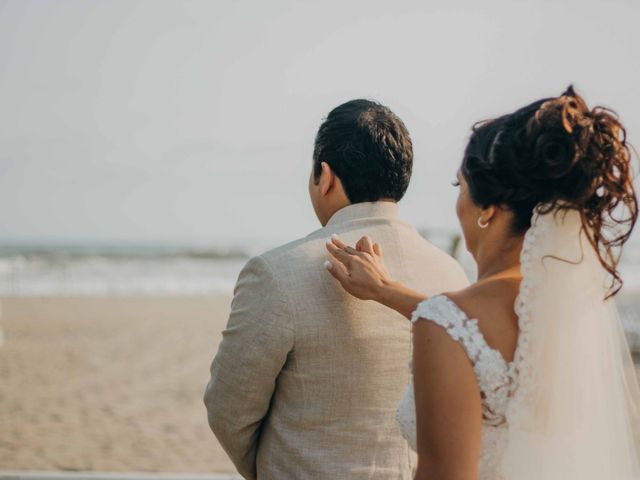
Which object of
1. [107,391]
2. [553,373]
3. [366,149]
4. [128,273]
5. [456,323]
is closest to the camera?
[456,323]

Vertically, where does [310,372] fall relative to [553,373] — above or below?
below

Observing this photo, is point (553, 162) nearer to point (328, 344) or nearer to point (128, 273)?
point (328, 344)

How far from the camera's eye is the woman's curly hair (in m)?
1.74

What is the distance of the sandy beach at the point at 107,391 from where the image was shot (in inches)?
272

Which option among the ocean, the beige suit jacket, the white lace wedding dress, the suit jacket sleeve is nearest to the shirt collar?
the beige suit jacket

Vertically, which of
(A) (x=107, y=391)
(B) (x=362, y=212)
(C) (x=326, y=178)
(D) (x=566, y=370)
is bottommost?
(A) (x=107, y=391)

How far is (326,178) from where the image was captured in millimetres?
2432

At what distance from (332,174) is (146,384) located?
867cm

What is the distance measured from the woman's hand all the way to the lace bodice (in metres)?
0.45

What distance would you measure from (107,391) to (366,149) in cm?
850

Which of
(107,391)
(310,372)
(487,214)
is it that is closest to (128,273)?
(107,391)

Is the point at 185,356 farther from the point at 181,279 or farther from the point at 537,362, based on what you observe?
the point at 181,279

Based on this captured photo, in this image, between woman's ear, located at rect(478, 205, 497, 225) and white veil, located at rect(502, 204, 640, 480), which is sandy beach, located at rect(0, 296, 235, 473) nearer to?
white veil, located at rect(502, 204, 640, 480)

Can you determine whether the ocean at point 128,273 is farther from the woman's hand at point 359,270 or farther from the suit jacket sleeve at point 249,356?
the suit jacket sleeve at point 249,356
